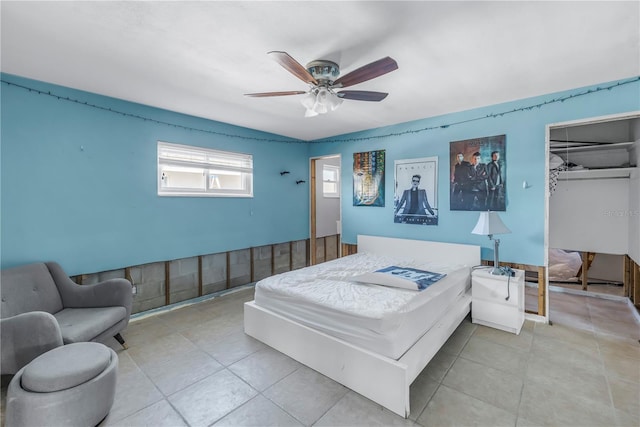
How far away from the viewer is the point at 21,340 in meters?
2.10

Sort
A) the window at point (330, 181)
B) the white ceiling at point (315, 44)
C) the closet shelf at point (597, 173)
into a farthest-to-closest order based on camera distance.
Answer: the window at point (330, 181) → the closet shelf at point (597, 173) → the white ceiling at point (315, 44)

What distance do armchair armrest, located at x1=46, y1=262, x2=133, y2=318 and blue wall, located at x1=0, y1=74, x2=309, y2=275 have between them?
313 mm

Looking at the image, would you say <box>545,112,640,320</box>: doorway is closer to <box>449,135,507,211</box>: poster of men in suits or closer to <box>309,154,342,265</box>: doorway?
<box>449,135,507,211</box>: poster of men in suits

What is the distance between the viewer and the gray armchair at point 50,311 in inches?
82.7

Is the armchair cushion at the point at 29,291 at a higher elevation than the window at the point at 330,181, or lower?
lower

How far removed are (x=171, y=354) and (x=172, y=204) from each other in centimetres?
200

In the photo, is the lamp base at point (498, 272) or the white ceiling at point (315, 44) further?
the lamp base at point (498, 272)

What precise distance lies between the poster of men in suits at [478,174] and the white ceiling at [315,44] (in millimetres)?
660

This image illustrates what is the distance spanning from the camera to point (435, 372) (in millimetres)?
2428

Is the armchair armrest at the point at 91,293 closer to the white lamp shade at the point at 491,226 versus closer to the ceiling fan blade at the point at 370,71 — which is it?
the ceiling fan blade at the point at 370,71

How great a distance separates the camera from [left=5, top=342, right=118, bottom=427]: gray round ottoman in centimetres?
166

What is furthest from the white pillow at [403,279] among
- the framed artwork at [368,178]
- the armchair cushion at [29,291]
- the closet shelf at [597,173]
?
the armchair cushion at [29,291]

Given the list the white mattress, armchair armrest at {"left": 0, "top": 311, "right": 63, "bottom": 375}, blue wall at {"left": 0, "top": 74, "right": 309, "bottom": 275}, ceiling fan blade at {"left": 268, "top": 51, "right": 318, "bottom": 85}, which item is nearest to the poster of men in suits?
the white mattress

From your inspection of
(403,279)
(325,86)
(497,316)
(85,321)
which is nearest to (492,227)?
(497,316)
